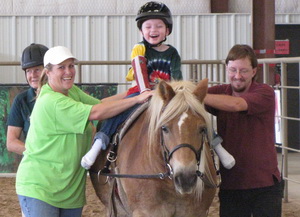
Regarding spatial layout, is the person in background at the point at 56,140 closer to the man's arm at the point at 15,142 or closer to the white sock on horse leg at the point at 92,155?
the white sock on horse leg at the point at 92,155

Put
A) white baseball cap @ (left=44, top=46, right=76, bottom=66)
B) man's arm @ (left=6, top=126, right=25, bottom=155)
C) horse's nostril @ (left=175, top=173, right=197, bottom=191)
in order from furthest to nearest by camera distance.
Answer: man's arm @ (left=6, top=126, right=25, bottom=155)
white baseball cap @ (left=44, top=46, right=76, bottom=66)
horse's nostril @ (left=175, top=173, right=197, bottom=191)

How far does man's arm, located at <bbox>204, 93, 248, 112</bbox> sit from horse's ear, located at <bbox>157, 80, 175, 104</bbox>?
0.28 m

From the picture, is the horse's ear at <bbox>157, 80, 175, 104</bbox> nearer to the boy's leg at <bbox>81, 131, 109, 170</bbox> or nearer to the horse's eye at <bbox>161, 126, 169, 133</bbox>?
the horse's eye at <bbox>161, 126, 169, 133</bbox>

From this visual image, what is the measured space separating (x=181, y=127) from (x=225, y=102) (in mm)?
435

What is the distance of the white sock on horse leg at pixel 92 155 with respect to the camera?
3.58 m

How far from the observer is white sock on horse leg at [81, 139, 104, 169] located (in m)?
3.58

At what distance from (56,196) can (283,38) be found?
9.22 metres

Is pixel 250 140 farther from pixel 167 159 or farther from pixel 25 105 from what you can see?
pixel 25 105

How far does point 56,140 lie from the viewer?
11.4 feet

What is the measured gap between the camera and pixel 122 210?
12.6ft

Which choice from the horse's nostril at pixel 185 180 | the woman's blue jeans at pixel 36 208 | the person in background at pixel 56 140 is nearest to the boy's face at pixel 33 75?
the person in background at pixel 56 140

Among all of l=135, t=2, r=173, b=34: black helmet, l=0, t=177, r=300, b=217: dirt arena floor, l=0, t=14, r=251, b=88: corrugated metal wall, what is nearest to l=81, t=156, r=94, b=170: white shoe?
l=135, t=2, r=173, b=34: black helmet

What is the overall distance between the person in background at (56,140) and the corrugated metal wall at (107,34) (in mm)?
8345

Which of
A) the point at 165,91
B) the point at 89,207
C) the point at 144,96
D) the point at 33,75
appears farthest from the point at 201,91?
the point at 89,207
